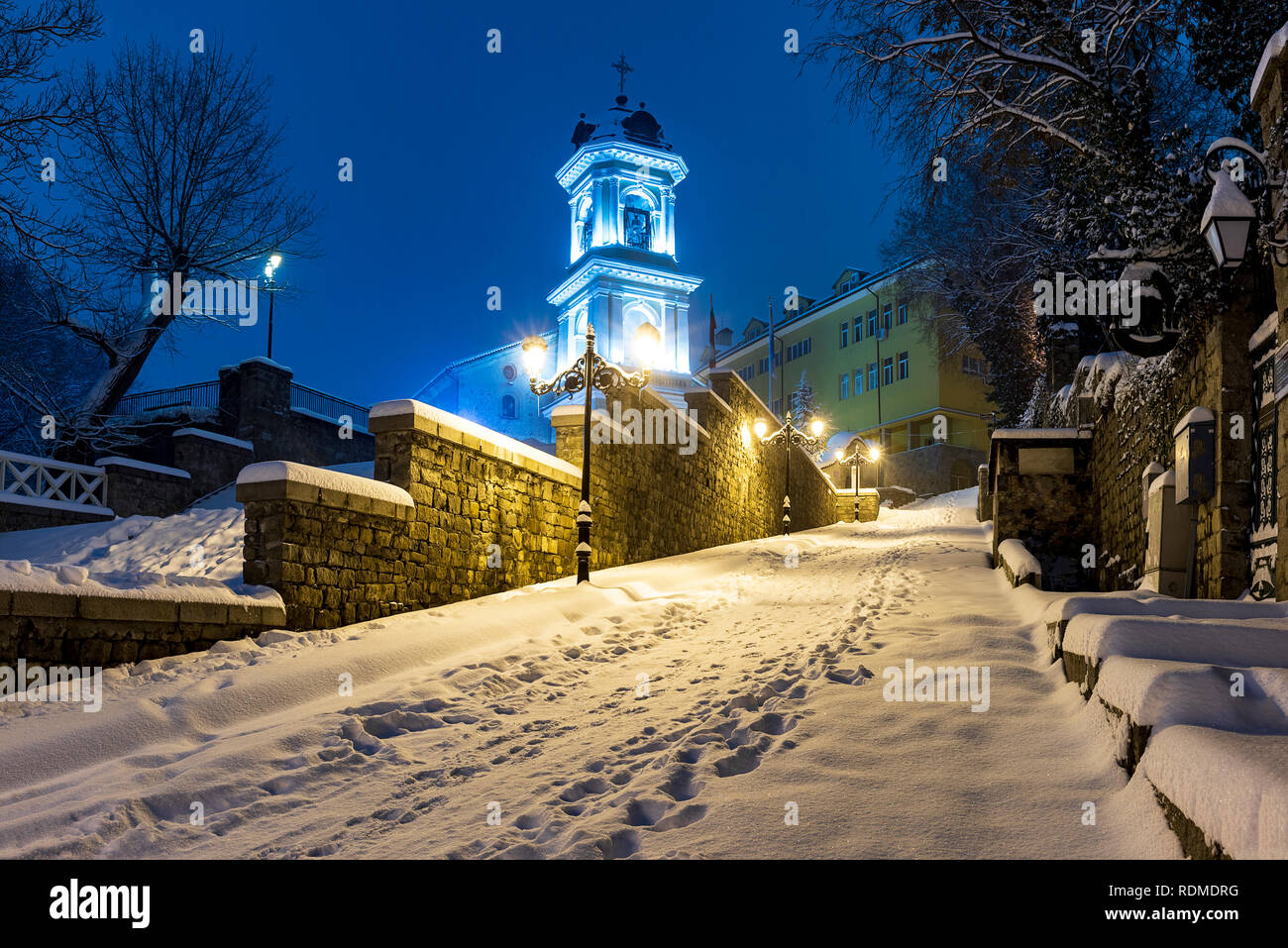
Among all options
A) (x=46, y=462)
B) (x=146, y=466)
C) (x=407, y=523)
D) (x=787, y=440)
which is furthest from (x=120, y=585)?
(x=787, y=440)

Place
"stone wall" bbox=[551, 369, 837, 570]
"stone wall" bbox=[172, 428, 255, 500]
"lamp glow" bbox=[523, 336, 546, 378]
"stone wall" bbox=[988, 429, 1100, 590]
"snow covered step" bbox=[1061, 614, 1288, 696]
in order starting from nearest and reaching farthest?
"snow covered step" bbox=[1061, 614, 1288, 696] < "lamp glow" bbox=[523, 336, 546, 378] < "stone wall" bbox=[988, 429, 1100, 590] < "stone wall" bbox=[551, 369, 837, 570] < "stone wall" bbox=[172, 428, 255, 500]

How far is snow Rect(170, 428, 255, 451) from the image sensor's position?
1642 centimetres

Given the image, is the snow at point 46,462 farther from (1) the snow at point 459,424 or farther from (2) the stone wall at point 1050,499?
(2) the stone wall at point 1050,499

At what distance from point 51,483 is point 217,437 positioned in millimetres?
3188

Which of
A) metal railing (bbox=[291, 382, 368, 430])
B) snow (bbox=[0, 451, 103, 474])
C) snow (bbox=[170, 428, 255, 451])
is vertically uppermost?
metal railing (bbox=[291, 382, 368, 430])

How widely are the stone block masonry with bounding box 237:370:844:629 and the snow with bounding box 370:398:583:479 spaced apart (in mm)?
19

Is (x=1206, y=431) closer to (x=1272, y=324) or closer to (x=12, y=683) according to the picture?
(x=1272, y=324)

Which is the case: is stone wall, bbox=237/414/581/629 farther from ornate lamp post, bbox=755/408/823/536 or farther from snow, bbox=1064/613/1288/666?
ornate lamp post, bbox=755/408/823/536

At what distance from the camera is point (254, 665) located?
5.90 meters

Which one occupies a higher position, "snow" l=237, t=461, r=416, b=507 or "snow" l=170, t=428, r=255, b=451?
"snow" l=170, t=428, r=255, b=451

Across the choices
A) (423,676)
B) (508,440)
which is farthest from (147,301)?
(423,676)

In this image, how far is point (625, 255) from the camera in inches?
1663

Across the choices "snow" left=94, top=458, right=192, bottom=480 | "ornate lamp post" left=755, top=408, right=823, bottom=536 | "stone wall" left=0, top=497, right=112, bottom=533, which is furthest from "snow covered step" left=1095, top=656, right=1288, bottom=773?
"ornate lamp post" left=755, top=408, right=823, bottom=536
